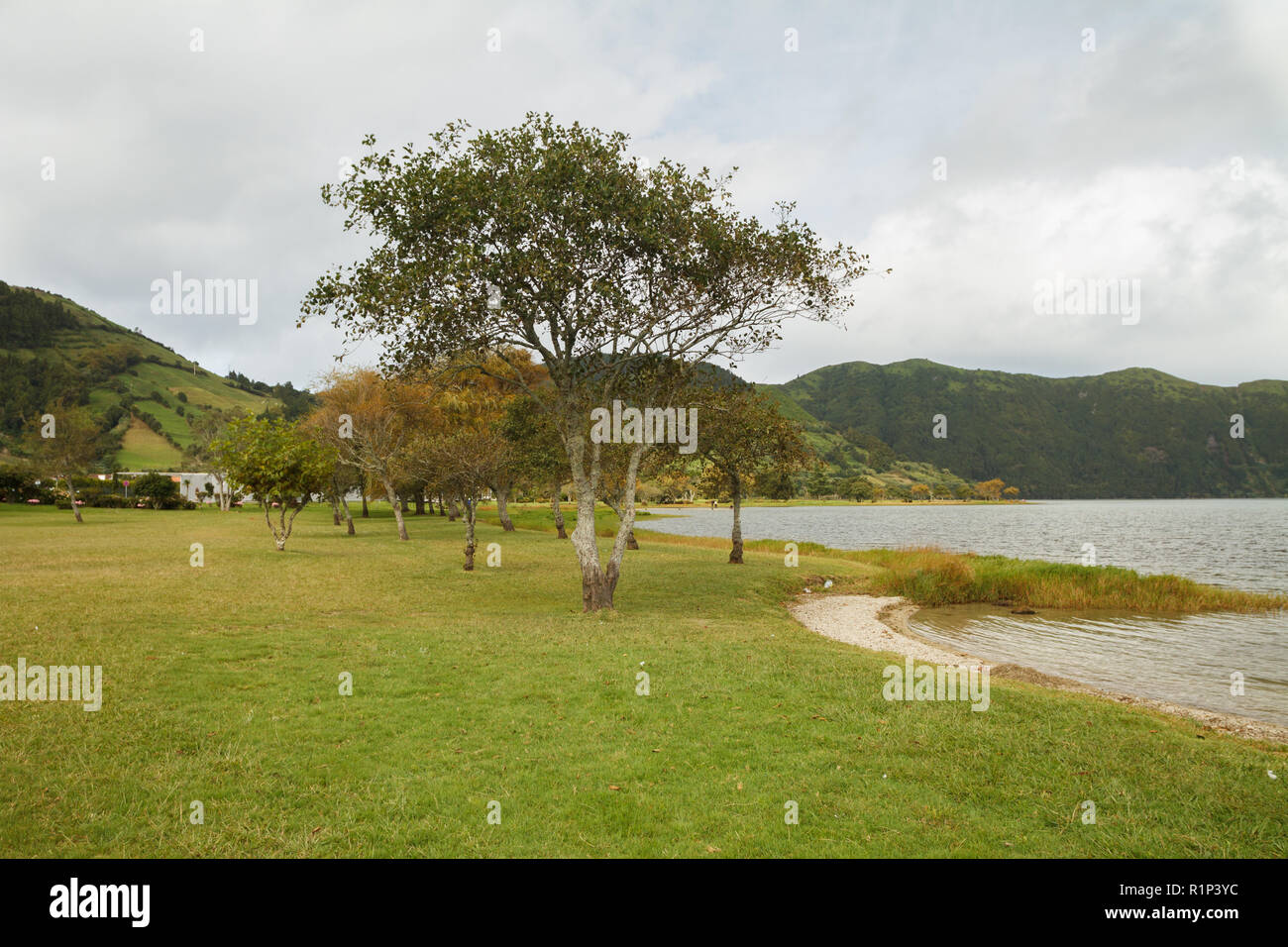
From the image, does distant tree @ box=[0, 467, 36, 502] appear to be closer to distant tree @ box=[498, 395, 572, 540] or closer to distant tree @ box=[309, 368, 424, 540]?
distant tree @ box=[309, 368, 424, 540]

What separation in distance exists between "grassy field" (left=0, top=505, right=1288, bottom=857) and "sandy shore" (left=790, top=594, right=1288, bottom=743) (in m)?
2.39

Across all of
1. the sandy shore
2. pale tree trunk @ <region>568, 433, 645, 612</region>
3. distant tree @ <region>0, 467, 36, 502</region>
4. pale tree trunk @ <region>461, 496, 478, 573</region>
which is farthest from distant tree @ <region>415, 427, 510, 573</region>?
distant tree @ <region>0, 467, 36, 502</region>

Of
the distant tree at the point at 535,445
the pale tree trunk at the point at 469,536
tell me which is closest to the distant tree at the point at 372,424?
the distant tree at the point at 535,445

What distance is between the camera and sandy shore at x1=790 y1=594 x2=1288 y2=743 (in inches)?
530

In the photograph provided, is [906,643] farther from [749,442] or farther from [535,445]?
[535,445]

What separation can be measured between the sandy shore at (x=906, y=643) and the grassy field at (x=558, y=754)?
7.85 feet

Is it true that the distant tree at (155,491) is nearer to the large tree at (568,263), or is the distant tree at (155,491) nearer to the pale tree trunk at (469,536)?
the pale tree trunk at (469,536)

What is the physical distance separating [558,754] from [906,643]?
16.6 meters

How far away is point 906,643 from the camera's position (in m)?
22.4

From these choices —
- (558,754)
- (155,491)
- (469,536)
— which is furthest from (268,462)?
(155,491)
